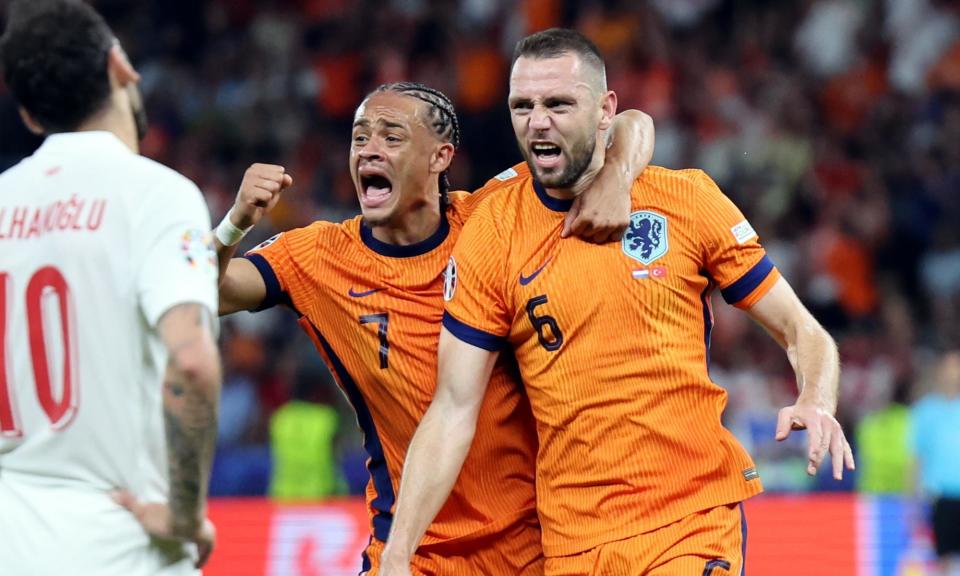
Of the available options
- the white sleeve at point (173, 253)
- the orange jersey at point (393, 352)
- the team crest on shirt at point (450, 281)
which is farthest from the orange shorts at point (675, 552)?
the white sleeve at point (173, 253)

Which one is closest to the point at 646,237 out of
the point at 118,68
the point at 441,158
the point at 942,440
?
the point at 441,158

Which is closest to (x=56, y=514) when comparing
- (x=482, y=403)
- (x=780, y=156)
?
(x=482, y=403)

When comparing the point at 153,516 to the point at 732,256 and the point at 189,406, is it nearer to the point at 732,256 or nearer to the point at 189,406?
the point at 189,406

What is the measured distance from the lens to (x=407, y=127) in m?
5.48

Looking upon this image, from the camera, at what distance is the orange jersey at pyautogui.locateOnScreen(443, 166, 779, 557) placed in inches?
189

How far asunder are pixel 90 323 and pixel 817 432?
7.29 feet

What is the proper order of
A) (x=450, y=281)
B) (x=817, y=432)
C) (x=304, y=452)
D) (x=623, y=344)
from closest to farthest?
1. (x=817, y=432)
2. (x=623, y=344)
3. (x=450, y=281)
4. (x=304, y=452)

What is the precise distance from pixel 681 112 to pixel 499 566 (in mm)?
10139

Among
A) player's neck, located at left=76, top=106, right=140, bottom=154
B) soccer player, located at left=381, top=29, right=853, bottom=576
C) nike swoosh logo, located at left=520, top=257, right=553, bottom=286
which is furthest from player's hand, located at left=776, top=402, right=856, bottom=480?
player's neck, located at left=76, top=106, right=140, bottom=154

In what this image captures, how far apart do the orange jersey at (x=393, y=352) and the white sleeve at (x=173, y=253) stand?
1.70 metres

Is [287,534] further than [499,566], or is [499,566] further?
[287,534]

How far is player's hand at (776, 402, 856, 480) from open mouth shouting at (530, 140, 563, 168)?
1139mm

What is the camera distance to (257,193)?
16.8 ft

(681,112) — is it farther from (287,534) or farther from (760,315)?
(760,315)
